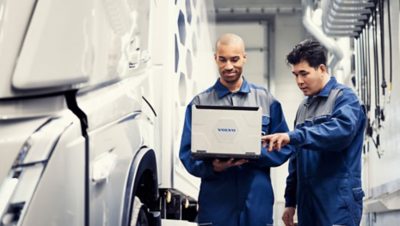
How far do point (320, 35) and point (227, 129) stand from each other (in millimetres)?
5437

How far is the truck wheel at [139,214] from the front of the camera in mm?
1953

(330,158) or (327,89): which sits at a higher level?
(327,89)

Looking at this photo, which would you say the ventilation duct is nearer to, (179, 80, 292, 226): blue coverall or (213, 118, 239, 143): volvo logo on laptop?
(179, 80, 292, 226): blue coverall

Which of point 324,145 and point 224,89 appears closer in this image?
point 324,145

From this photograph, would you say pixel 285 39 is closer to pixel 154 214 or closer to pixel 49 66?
pixel 154 214

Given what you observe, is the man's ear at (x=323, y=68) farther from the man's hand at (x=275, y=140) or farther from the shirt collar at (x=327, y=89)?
the man's hand at (x=275, y=140)

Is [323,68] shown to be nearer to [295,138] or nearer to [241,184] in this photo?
[295,138]

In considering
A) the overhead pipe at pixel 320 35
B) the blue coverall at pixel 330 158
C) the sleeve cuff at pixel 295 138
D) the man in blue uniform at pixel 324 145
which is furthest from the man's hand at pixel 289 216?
the overhead pipe at pixel 320 35

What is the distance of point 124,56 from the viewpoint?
1.84 meters

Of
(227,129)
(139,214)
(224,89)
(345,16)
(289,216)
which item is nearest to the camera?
(139,214)

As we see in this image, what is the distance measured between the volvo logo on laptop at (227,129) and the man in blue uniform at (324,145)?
17 cm

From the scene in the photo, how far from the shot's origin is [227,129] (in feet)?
8.07

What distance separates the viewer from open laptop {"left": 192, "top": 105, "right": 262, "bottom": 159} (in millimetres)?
2453

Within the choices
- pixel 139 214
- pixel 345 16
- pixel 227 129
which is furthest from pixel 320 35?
pixel 139 214
